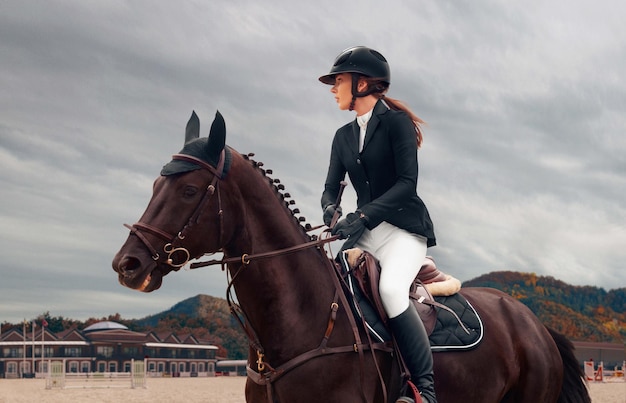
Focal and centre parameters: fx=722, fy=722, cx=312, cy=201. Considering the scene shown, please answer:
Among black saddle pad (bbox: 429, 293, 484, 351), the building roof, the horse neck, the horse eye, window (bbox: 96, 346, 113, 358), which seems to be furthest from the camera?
the building roof

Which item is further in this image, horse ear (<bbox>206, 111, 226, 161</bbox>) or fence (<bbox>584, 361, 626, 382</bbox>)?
fence (<bbox>584, 361, 626, 382</bbox>)

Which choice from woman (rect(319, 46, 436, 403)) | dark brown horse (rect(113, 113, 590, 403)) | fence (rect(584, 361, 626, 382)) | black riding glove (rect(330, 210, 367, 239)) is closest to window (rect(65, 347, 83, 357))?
fence (rect(584, 361, 626, 382))

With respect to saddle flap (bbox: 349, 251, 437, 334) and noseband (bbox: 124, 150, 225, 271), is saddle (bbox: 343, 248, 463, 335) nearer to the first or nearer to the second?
saddle flap (bbox: 349, 251, 437, 334)

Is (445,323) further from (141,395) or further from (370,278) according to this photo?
(141,395)

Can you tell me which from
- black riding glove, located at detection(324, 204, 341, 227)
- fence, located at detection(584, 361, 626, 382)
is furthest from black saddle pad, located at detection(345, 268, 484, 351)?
fence, located at detection(584, 361, 626, 382)

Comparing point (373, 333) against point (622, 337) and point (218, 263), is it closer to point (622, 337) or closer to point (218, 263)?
point (218, 263)

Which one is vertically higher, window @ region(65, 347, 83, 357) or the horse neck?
the horse neck

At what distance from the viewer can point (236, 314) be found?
17.2ft

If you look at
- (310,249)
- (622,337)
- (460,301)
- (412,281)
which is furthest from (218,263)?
(622,337)

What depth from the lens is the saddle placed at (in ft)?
17.6

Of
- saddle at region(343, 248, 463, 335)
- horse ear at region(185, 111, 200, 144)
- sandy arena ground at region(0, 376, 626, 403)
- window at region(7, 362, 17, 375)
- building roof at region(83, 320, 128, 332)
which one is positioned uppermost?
horse ear at region(185, 111, 200, 144)

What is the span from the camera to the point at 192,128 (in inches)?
211

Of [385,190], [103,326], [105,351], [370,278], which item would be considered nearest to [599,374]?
[385,190]

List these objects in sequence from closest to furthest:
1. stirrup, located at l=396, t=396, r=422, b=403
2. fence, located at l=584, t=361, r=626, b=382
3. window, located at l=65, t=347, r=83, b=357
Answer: stirrup, located at l=396, t=396, r=422, b=403 < fence, located at l=584, t=361, r=626, b=382 < window, located at l=65, t=347, r=83, b=357
